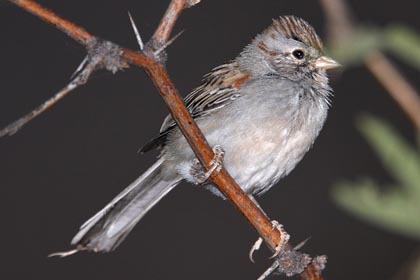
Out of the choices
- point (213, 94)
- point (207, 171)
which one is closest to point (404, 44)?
point (207, 171)

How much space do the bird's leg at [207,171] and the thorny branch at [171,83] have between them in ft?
0.09

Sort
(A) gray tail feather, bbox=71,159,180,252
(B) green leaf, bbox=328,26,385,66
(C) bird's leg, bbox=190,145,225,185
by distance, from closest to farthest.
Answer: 1. (B) green leaf, bbox=328,26,385,66
2. (C) bird's leg, bbox=190,145,225,185
3. (A) gray tail feather, bbox=71,159,180,252

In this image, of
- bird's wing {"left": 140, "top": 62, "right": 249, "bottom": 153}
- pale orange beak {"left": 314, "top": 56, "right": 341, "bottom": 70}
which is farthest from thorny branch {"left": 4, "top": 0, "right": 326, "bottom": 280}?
pale orange beak {"left": 314, "top": 56, "right": 341, "bottom": 70}

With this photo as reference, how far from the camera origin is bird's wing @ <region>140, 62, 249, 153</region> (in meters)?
4.31

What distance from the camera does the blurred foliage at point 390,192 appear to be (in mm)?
2148

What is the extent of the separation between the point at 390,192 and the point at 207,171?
0.68 meters

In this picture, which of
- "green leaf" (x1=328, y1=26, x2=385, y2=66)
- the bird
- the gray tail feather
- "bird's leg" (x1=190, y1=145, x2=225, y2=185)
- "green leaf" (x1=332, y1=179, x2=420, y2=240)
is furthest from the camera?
the bird

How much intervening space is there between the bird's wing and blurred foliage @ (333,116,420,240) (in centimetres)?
205

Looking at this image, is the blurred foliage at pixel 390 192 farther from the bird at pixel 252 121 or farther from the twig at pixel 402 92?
the bird at pixel 252 121

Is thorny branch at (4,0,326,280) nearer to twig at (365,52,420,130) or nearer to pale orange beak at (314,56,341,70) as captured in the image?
twig at (365,52,420,130)

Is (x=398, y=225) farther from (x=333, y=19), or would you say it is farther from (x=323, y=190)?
(x=323, y=190)

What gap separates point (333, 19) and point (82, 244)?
203 cm

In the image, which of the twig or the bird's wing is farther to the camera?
the bird's wing

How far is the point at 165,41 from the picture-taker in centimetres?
234
